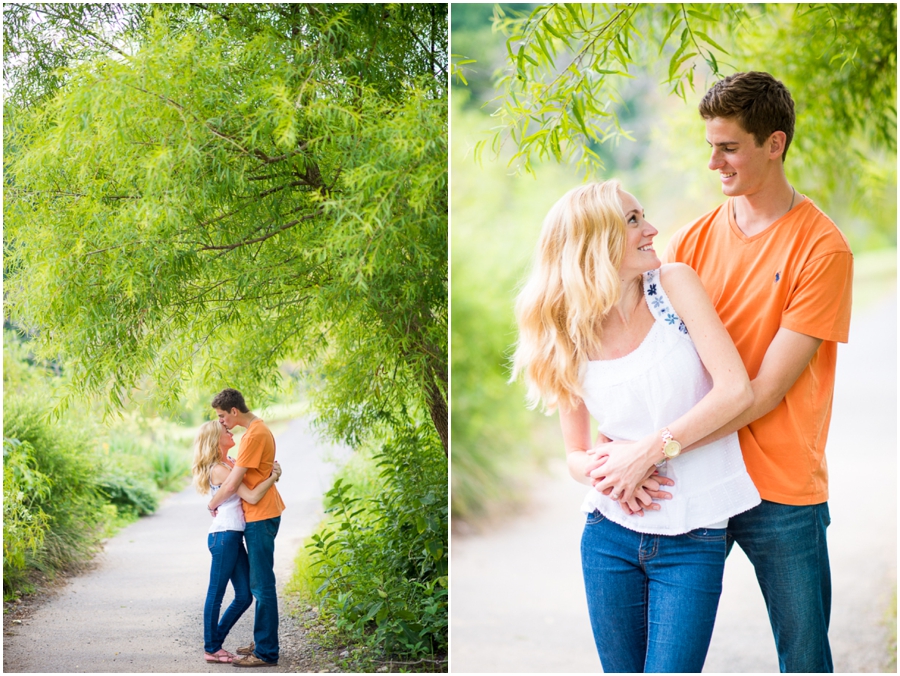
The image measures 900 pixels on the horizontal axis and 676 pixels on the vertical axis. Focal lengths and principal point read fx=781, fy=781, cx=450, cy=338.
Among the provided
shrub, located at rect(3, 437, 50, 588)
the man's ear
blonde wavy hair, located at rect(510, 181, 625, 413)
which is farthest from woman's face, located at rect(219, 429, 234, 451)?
the man's ear

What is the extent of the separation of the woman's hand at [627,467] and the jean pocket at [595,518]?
62mm

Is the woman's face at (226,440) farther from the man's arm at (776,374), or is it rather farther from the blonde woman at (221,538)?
the man's arm at (776,374)

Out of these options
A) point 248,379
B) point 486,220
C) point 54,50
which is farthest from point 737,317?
point 486,220

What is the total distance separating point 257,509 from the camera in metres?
2.32

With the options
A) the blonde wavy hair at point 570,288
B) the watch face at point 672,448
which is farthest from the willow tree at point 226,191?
the watch face at point 672,448

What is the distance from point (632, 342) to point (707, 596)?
55 cm

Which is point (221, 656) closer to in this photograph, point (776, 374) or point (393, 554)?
point (393, 554)

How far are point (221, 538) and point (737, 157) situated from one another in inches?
68.4

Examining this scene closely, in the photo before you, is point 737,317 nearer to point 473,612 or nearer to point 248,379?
point 248,379

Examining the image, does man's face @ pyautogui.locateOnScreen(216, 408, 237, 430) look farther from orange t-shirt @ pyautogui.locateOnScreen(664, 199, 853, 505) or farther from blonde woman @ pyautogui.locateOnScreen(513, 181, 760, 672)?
orange t-shirt @ pyautogui.locateOnScreen(664, 199, 853, 505)

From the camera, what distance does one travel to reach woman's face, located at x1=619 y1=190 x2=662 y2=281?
168 cm

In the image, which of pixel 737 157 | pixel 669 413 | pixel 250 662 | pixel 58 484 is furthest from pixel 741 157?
pixel 58 484

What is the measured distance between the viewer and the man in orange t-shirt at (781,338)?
5.53ft

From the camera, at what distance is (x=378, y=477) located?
2373 mm
